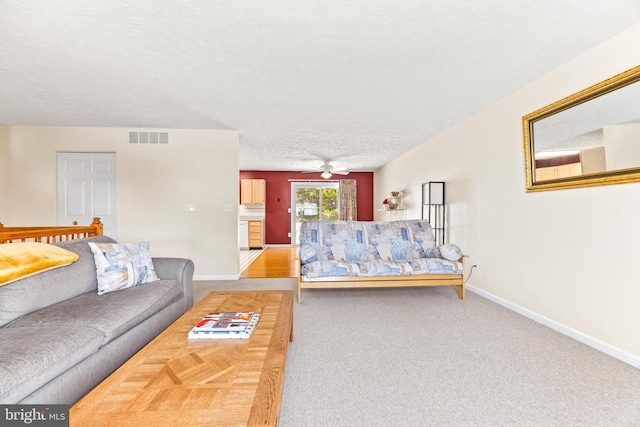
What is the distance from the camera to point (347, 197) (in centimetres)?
851

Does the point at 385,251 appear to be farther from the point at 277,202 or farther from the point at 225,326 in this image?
the point at 277,202

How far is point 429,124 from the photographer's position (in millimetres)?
4039

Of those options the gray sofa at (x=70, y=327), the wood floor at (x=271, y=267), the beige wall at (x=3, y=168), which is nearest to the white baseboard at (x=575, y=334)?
the wood floor at (x=271, y=267)

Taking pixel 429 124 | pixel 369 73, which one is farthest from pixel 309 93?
pixel 429 124

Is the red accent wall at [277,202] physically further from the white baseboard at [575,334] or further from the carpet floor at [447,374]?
the white baseboard at [575,334]

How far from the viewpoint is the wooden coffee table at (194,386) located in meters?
0.82

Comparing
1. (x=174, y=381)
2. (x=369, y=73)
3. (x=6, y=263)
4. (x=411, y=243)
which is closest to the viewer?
(x=174, y=381)

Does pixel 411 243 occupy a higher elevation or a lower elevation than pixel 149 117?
lower

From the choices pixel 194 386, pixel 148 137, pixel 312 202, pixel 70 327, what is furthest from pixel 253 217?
pixel 194 386

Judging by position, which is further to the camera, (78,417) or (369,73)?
(369,73)

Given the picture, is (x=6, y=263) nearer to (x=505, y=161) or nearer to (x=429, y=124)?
(x=505, y=161)

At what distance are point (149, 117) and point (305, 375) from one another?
3.73m

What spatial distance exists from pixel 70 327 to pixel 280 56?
89.0 inches

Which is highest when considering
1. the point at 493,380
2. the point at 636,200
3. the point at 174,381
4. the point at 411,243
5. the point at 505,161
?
the point at 505,161
